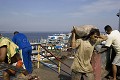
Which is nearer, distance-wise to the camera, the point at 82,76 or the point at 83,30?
the point at 83,30

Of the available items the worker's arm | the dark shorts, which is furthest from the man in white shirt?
the worker's arm

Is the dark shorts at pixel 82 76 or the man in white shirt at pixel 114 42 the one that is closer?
the dark shorts at pixel 82 76

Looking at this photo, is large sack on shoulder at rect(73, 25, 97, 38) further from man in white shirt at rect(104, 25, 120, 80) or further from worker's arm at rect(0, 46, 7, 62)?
man in white shirt at rect(104, 25, 120, 80)

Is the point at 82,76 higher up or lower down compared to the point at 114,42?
lower down

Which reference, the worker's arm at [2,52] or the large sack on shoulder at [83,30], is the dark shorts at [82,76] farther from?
the worker's arm at [2,52]

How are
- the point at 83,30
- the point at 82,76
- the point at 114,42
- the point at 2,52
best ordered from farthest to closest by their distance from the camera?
the point at 114,42
the point at 82,76
the point at 83,30
the point at 2,52

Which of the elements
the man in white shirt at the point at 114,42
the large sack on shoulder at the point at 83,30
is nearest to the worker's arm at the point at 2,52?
the large sack on shoulder at the point at 83,30

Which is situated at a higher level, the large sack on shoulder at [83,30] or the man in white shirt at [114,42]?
the large sack on shoulder at [83,30]

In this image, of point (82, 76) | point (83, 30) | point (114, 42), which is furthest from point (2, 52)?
point (114, 42)

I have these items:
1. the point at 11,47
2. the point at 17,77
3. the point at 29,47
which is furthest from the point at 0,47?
the point at 29,47

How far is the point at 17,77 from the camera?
210 inches

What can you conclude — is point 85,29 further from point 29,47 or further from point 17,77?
point 29,47

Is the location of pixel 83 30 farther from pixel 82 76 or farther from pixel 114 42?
pixel 114 42

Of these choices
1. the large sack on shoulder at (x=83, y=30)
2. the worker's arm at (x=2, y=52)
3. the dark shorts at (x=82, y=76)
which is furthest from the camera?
the dark shorts at (x=82, y=76)
